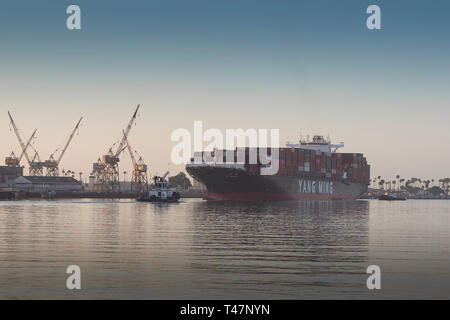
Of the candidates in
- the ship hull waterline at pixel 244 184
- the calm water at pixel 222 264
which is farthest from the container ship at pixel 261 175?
the calm water at pixel 222 264

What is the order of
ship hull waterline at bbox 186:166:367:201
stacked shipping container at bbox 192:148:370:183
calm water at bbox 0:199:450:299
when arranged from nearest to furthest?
calm water at bbox 0:199:450:299
ship hull waterline at bbox 186:166:367:201
stacked shipping container at bbox 192:148:370:183

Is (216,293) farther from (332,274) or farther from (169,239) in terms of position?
(169,239)

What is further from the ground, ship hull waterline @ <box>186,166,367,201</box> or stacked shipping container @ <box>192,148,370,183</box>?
stacked shipping container @ <box>192,148,370,183</box>

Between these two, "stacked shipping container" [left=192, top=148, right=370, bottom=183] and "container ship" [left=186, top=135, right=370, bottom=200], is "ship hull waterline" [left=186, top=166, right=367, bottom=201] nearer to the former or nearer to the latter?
"container ship" [left=186, top=135, right=370, bottom=200]

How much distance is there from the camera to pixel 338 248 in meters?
37.2

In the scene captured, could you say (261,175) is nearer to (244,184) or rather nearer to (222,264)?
(244,184)

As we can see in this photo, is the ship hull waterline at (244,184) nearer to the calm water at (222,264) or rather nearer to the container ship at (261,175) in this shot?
the container ship at (261,175)

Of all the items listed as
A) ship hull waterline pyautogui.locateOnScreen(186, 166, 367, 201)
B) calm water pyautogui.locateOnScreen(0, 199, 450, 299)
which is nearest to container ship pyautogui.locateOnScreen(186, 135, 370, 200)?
ship hull waterline pyautogui.locateOnScreen(186, 166, 367, 201)

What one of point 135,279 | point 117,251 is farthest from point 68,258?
point 135,279

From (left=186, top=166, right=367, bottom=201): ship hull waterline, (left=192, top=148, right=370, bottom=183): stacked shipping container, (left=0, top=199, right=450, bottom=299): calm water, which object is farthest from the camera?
(left=192, top=148, right=370, bottom=183): stacked shipping container

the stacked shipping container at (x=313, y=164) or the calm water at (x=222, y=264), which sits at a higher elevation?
the stacked shipping container at (x=313, y=164)

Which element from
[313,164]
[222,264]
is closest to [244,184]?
[313,164]

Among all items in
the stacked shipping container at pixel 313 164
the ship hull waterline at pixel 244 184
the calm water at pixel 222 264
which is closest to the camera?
the calm water at pixel 222 264
